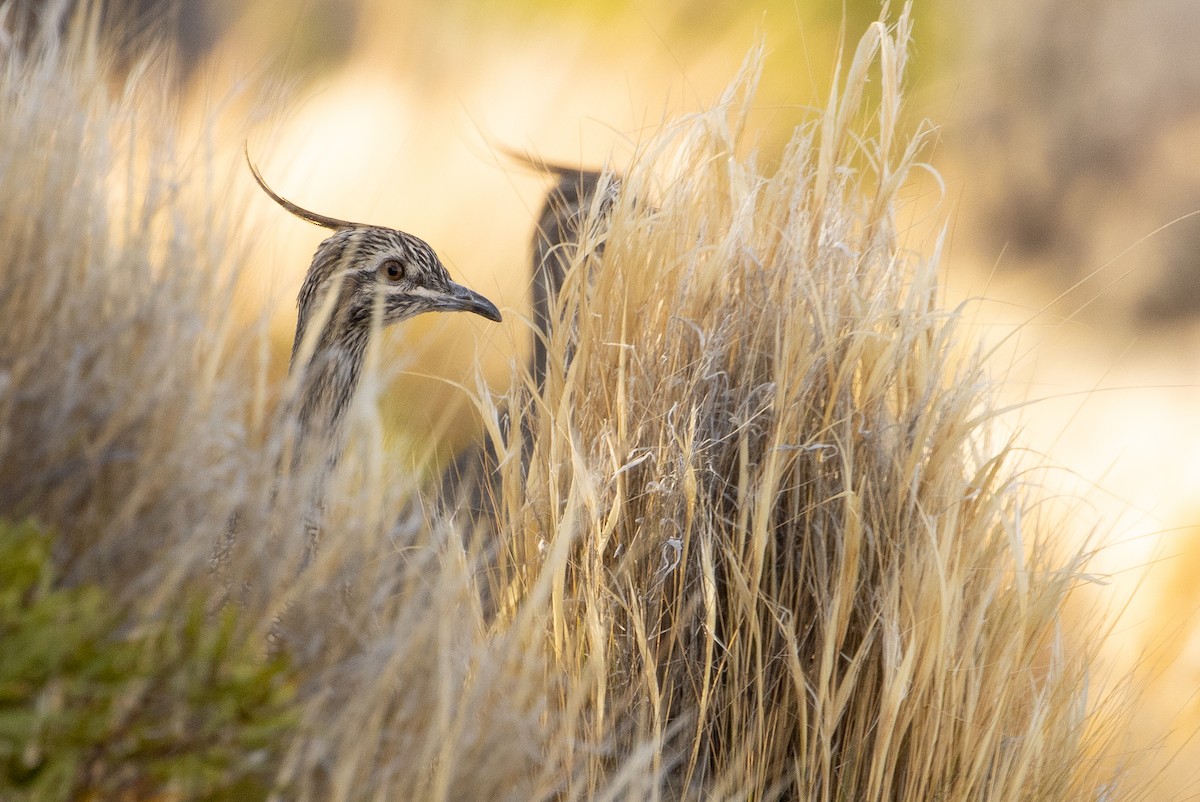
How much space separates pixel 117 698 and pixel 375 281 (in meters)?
1.88

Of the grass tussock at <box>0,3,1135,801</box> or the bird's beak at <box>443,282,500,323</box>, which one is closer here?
the grass tussock at <box>0,3,1135,801</box>

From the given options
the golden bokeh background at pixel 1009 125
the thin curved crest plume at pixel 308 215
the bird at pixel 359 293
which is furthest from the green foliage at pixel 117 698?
the golden bokeh background at pixel 1009 125

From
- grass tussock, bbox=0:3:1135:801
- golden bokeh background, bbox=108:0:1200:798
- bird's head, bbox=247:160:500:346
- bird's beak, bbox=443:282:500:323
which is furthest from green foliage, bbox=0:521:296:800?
golden bokeh background, bbox=108:0:1200:798

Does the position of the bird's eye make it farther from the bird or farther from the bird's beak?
the bird's beak

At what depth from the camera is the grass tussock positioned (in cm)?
146

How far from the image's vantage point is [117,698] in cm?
125

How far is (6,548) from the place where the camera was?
1.24m

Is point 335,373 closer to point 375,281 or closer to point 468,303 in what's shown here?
point 375,281

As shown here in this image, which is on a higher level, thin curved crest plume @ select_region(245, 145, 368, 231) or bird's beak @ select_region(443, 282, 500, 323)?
thin curved crest plume @ select_region(245, 145, 368, 231)

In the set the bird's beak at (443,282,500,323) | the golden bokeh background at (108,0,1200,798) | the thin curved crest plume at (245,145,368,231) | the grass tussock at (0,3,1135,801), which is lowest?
the grass tussock at (0,3,1135,801)

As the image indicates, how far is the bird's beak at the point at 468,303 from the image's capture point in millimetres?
3104

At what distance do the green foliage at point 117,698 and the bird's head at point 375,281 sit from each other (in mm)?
1640

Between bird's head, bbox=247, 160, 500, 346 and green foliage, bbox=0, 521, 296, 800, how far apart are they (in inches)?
64.6

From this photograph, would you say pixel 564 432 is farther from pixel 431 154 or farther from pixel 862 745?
pixel 431 154
